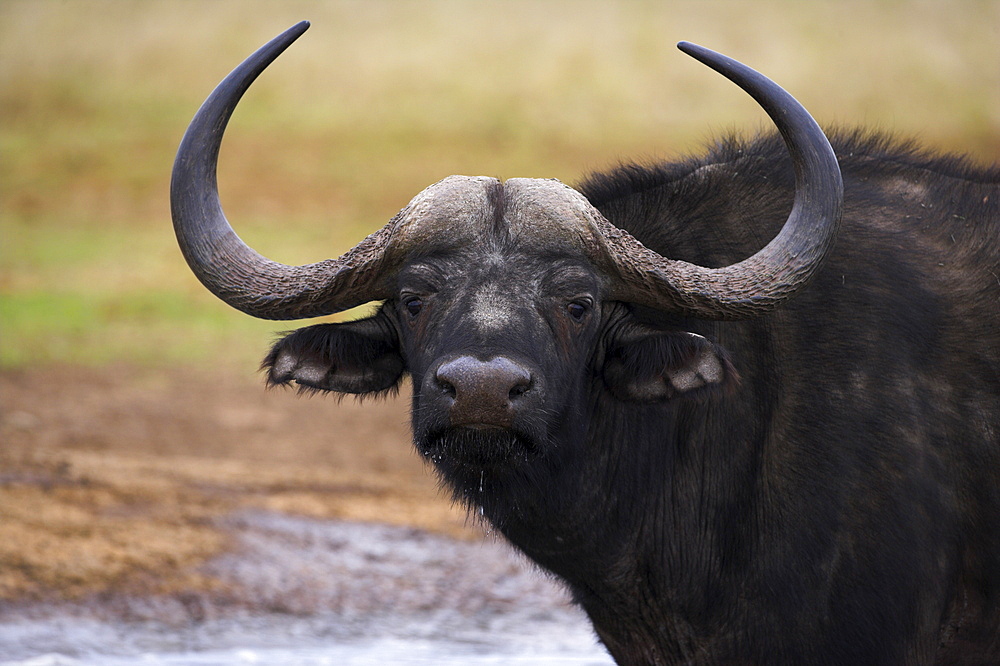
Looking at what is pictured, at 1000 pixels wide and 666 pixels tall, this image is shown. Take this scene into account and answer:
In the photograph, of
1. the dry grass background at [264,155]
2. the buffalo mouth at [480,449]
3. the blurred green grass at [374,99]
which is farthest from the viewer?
the blurred green grass at [374,99]

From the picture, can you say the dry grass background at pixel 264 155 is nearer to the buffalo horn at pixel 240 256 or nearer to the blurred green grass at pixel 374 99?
the blurred green grass at pixel 374 99

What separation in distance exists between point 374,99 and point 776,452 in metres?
27.2

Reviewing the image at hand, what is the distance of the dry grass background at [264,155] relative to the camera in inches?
394

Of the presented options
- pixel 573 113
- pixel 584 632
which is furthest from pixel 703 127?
pixel 584 632

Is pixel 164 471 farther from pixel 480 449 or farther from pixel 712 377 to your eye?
pixel 712 377

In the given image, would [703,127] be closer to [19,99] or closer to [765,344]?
[19,99]

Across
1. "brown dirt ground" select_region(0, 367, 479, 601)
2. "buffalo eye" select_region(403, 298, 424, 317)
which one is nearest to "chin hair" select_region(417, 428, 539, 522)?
"buffalo eye" select_region(403, 298, 424, 317)

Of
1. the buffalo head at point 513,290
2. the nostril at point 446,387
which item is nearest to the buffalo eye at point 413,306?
the buffalo head at point 513,290

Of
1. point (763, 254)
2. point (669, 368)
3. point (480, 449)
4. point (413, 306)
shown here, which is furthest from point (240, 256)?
point (763, 254)

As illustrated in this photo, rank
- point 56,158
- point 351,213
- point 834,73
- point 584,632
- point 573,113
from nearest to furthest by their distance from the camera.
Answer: point 584,632
point 351,213
point 56,158
point 573,113
point 834,73

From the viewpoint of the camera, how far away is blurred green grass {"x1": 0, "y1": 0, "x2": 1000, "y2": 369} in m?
24.0

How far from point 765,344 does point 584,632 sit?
3.76 meters

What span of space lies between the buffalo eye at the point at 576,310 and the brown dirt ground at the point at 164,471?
2.38 metres

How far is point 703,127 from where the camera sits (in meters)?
28.8
